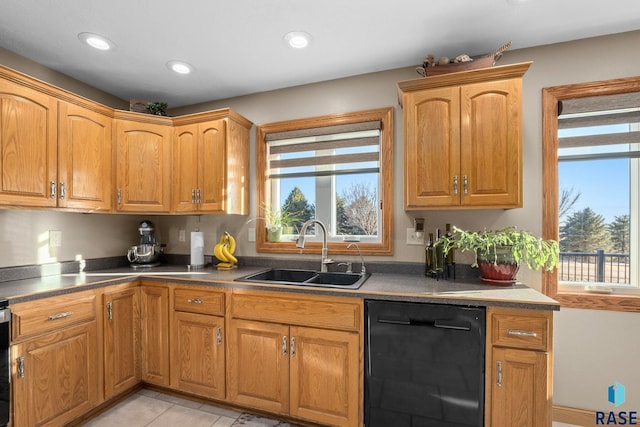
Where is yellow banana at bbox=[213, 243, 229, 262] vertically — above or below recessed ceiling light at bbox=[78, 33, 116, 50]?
below

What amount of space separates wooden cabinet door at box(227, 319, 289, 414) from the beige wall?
1.07m

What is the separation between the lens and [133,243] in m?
2.98

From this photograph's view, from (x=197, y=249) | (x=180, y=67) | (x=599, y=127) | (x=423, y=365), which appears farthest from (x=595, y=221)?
(x=180, y=67)

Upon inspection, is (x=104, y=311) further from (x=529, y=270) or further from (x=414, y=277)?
(x=529, y=270)

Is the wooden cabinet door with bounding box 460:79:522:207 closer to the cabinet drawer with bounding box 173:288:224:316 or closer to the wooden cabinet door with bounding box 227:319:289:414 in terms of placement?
the wooden cabinet door with bounding box 227:319:289:414

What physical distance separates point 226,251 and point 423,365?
176 centimetres

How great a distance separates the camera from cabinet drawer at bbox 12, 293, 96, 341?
158 cm

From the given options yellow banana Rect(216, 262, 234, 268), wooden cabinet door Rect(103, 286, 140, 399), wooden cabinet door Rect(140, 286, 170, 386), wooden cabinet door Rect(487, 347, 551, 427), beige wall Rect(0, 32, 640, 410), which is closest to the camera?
wooden cabinet door Rect(487, 347, 551, 427)

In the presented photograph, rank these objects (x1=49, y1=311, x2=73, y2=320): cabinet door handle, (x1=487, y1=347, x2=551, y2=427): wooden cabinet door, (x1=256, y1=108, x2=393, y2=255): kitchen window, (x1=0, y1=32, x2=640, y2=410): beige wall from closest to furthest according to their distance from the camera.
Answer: (x1=487, y1=347, x2=551, y2=427): wooden cabinet door → (x1=49, y1=311, x2=73, y2=320): cabinet door handle → (x1=0, y1=32, x2=640, y2=410): beige wall → (x1=256, y1=108, x2=393, y2=255): kitchen window

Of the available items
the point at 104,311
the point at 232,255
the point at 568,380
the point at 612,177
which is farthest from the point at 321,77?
the point at 568,380

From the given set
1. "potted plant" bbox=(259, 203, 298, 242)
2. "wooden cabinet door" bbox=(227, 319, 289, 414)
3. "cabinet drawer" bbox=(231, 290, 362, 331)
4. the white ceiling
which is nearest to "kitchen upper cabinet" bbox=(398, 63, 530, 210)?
the white ceiling

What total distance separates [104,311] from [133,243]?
1.12 metres

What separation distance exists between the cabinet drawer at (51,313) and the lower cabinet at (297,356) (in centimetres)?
93

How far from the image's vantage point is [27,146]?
6.09 feet
